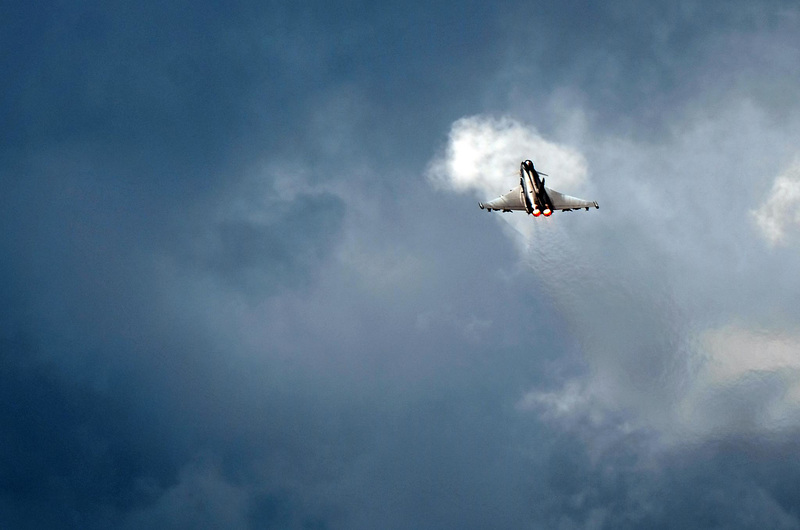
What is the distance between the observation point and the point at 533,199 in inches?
6176

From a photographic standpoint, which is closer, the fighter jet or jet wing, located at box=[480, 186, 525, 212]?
the fighter jet

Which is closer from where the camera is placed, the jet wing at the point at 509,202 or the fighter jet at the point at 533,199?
the fighter jet at the point at 533,199

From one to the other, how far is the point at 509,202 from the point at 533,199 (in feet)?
27.8

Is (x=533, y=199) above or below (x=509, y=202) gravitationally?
below

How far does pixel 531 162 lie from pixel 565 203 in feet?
35.1

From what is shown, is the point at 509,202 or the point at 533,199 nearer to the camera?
the point at 533,199

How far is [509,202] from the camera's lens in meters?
165

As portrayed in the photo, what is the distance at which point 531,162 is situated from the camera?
15812cm

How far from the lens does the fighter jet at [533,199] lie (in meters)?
157

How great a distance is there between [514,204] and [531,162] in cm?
941

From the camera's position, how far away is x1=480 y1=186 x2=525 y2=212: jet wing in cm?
16375

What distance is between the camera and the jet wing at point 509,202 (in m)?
164

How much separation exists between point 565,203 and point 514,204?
885cm

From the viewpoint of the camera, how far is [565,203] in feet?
536
